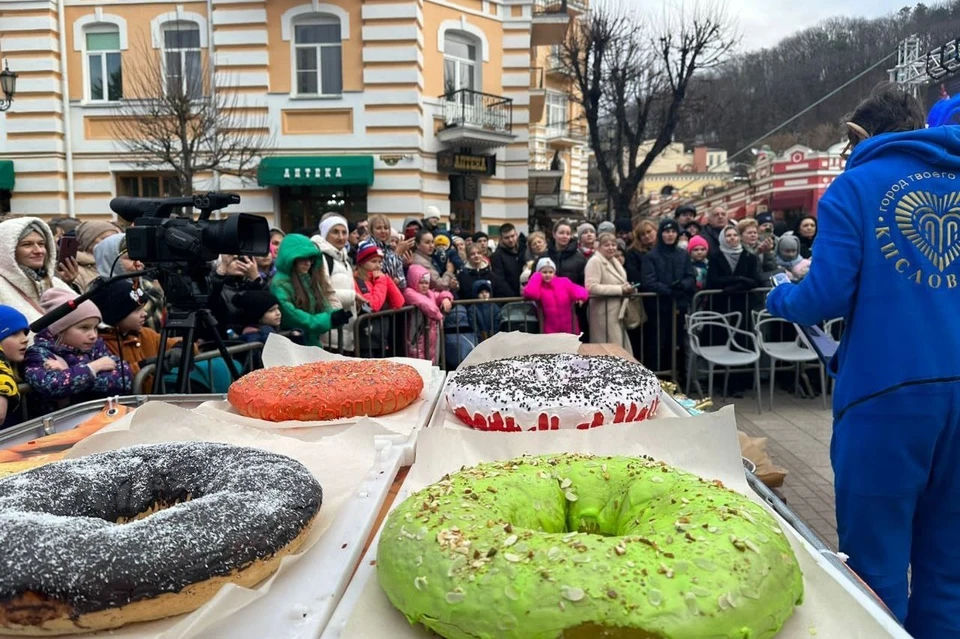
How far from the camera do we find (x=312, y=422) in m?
2.26

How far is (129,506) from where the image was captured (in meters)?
1.54

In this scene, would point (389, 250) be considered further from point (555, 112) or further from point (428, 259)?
point (555, 112)

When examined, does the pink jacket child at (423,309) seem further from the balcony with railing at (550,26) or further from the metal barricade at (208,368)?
the balcony with railing at (550,26)

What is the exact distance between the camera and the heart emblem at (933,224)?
2096 millimetres

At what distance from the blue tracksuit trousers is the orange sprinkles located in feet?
5.22

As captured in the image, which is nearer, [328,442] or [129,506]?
[129,506]

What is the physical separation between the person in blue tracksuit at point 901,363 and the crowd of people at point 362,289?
2699 mm

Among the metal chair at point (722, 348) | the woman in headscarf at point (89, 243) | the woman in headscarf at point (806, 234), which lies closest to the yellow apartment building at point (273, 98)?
the woman in headscarf at point (806, 234)

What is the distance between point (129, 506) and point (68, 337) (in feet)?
6.71

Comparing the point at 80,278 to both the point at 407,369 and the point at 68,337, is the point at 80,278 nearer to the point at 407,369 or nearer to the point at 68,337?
the point at 68,337

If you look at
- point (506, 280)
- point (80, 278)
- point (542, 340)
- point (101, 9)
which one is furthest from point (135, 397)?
point (101, 9)

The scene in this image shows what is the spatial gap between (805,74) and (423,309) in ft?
86.8

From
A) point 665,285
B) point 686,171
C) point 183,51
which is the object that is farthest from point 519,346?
point 686,171

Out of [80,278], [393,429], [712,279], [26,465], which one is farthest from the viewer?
[712,279]
